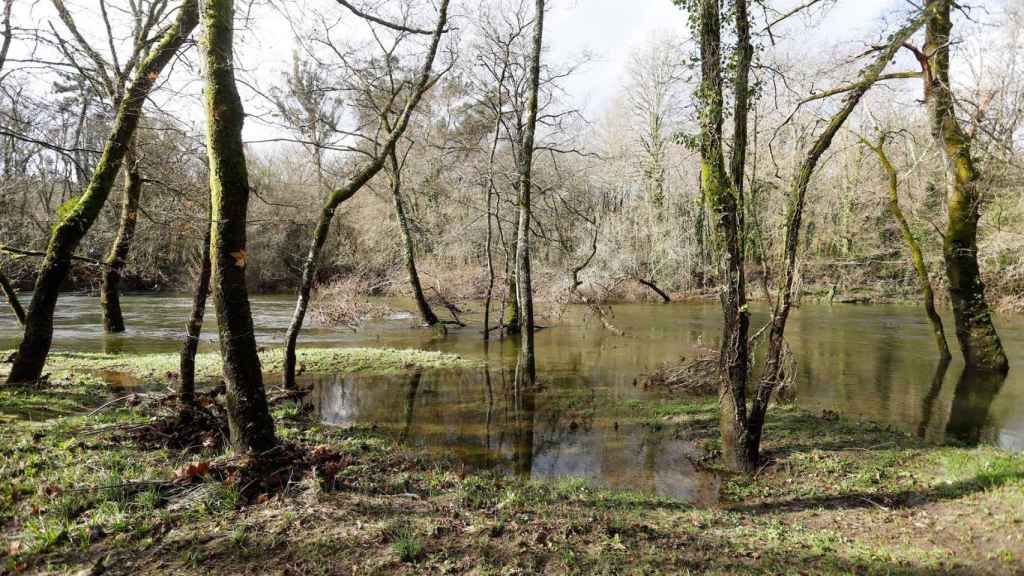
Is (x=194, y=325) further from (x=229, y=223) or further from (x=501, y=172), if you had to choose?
(x=501, y=172)

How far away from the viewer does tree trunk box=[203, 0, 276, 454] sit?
4.32 meters

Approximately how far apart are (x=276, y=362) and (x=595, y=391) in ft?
23.0

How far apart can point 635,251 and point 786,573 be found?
2754 cm

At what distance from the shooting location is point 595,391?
1021cm

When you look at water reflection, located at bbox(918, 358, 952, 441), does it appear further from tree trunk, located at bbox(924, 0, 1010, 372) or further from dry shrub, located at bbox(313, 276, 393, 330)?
dry shrub, located at bbox(313, 276, 393, 330)

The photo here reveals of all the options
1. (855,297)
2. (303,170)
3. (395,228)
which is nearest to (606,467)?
(395,228)

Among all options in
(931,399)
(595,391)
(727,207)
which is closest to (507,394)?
(595,391)

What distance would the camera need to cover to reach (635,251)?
30.2m

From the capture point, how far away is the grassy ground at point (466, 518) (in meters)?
3.39

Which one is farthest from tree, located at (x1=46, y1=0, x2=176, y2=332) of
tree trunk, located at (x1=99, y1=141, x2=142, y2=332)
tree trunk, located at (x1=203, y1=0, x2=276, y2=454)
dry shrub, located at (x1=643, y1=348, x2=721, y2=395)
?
dry shrub, located at (x1=643, y1=348, x2=721, y2=395)

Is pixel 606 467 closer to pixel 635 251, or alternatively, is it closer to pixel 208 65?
pixel 208 65

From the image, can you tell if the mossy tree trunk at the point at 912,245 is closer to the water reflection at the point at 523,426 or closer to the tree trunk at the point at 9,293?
the water reflection at the point at 523,426

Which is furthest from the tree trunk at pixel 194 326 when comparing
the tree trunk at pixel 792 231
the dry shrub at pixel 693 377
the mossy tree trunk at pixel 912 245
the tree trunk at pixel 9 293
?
the mossy tree trunk at pixel 912 245

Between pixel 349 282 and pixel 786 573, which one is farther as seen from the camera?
pixel 349 282
